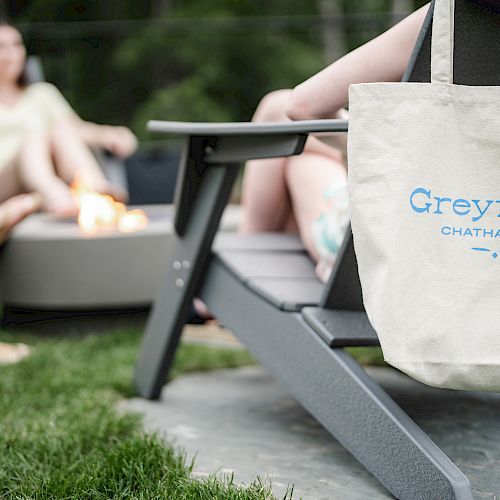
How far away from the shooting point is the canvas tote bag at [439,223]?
1255mm

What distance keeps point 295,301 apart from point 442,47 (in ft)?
2.11

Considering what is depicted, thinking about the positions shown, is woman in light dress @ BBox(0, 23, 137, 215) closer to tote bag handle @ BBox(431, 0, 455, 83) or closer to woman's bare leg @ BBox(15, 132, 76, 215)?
woman's bare leg @ BBox(15, 132, 76, 215)

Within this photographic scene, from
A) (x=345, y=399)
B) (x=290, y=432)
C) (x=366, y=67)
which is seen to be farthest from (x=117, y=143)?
(x=345, y=399)

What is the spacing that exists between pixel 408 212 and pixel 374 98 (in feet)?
0.57

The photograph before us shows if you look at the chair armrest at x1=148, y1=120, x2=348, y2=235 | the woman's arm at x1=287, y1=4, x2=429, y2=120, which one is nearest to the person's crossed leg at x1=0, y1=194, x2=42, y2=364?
the chair armrest at x1=148, y1=120, x2=348, y2=235

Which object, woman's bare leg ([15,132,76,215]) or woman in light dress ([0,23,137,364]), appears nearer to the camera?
woman's bare leg ([15,132,76,215])

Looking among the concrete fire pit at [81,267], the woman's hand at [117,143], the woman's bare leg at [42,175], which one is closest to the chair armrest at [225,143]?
the concrete fire pit at [81,267]

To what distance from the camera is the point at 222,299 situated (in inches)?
79.3

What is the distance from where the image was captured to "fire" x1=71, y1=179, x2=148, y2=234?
10.7 feet

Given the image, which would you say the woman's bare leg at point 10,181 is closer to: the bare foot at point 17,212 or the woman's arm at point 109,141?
the woman's arm at point 109,141

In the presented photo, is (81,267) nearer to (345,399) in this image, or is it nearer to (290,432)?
(290,432)

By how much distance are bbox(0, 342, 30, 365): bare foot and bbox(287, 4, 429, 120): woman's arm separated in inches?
59.3

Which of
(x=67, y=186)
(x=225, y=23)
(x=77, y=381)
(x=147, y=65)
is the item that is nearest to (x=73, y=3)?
(x=147, y=65)

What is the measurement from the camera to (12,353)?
9.34 feet
